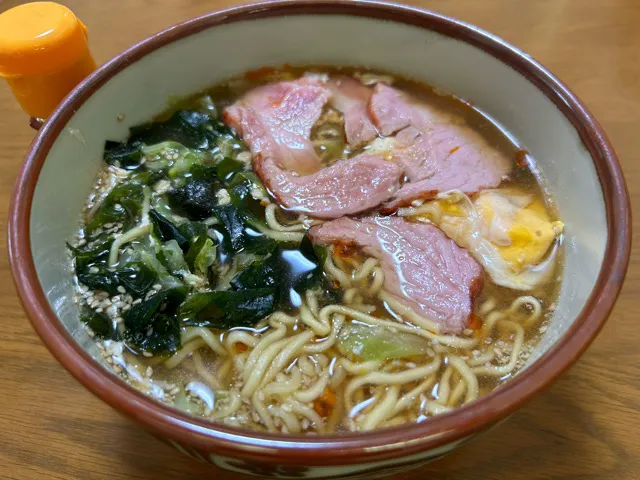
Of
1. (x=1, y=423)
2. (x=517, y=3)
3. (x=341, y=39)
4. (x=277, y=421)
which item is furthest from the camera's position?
(x=517, y=3)

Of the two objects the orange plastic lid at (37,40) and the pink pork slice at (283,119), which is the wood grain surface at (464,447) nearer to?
the orange plastic lid at (37,40)

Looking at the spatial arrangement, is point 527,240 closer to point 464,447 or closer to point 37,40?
point 464,447

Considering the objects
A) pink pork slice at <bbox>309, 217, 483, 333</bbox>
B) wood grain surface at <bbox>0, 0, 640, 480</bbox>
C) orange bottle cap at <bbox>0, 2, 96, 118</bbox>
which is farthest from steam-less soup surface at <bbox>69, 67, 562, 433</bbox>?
orange bottle cap at <bbox>0, 2, 96, 118</bbox>

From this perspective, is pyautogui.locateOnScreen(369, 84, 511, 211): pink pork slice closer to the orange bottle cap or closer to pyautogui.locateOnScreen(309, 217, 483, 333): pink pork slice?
pyautogui.locateOnScreen(309, 217, 483, 333): pink pork slice

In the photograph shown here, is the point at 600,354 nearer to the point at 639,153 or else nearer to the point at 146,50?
the point at 639,153

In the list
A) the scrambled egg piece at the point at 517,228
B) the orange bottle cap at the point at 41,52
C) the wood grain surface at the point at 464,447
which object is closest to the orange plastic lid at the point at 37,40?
the orange bottle cap at the point at 41,52

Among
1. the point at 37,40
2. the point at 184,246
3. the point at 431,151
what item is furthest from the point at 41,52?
the point at 431,151

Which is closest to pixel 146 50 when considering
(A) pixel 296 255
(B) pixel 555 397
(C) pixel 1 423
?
(A) pixel 296 255
